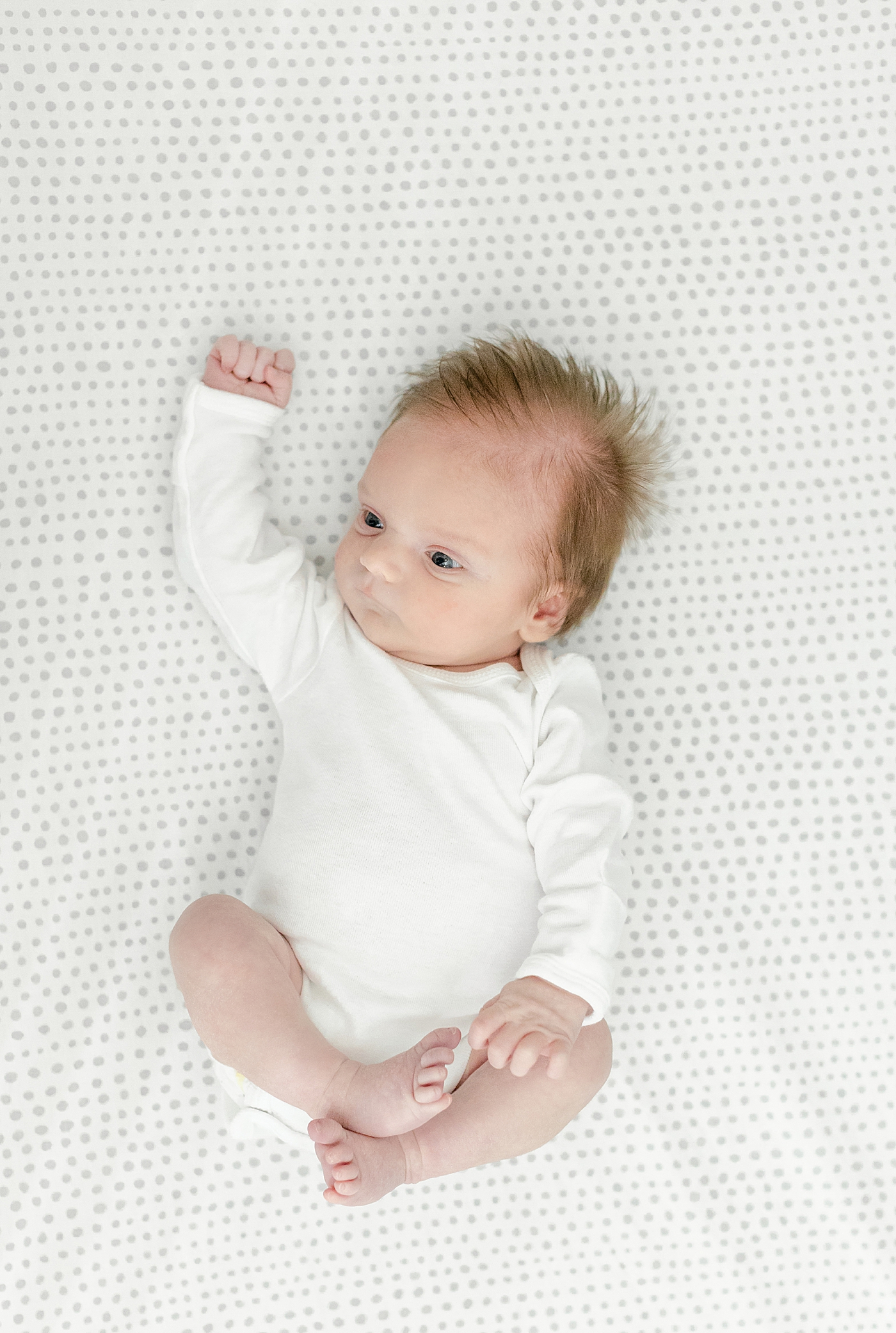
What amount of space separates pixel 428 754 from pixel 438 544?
245 mm

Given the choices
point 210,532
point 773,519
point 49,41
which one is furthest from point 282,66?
point 773,519

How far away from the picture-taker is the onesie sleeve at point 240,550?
1306 millimetres

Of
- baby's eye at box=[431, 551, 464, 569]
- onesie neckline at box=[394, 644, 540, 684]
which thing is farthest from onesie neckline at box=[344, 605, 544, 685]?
baby's eye at box=[431, 551, 464, 569]

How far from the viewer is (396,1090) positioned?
3.69ft

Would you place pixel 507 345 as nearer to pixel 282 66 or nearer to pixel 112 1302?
pixel 282 66

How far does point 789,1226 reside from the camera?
1418 millimetres

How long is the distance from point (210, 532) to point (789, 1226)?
114cm

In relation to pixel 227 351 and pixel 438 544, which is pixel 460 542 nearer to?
pixel 438 544

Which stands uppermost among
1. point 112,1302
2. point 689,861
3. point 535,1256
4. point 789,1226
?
point 689,861

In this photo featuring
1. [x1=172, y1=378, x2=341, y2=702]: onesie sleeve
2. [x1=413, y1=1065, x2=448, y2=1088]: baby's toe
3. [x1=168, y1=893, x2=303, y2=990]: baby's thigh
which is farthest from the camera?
[x1=172, y1=378, x2=341, y2=702]: onesie sleeve

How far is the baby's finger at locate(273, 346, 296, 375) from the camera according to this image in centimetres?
136

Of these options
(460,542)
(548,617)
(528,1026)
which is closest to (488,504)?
(460,542)

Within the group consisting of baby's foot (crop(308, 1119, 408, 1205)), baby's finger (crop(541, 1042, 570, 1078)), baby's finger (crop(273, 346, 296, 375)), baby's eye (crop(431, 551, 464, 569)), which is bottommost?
baby's foot (crop(308, 1119, 408, 1205))

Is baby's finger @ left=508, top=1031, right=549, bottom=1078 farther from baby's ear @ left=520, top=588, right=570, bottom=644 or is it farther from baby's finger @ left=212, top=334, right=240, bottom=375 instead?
baby's finger @ left=212, top=334, right=240, bottom=375
